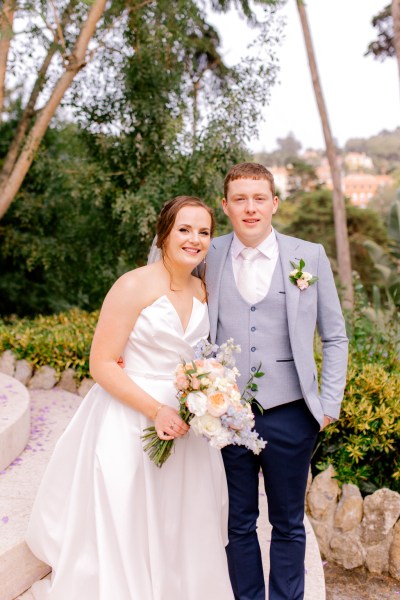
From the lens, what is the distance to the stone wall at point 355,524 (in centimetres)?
380

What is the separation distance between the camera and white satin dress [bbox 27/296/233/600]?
251cm

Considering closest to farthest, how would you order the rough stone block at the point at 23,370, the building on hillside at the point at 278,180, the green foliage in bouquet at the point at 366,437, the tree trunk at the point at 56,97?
1. the green foliage in bouquet at the point at 366,437
2. the rough stone block at the point at 23,370
3. the tree trunk at the point at 56,97
4. the building on hillside at the point at 278,180

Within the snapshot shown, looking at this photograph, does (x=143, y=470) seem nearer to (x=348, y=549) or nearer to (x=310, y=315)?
(x=310, y=315)

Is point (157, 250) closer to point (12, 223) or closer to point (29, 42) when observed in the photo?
point (29, 42)

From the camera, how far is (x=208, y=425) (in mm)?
2137

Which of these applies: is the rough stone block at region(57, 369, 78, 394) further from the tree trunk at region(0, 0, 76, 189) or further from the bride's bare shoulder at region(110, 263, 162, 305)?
the bride's bare shoulder at region(110, 263, 162, 305)

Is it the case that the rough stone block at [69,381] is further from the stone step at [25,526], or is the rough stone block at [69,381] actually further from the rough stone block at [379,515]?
the rough stone block at [379,515]

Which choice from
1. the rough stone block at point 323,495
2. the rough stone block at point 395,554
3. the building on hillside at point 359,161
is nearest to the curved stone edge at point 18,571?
the rough stone block at point 323,495

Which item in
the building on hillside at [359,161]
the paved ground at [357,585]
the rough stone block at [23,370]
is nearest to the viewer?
the paved ground at [357,585]

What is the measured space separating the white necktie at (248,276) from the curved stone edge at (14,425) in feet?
6.39

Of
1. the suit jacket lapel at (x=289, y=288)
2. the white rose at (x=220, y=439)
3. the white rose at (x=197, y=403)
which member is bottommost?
the white rose at (x=220, y=439)

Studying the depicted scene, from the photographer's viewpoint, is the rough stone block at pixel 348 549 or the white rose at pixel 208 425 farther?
the rough stone block at pixel 348 549

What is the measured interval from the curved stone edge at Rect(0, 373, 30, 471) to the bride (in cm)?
105

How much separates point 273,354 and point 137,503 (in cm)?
85
